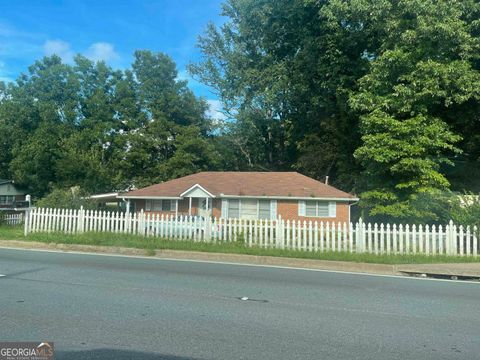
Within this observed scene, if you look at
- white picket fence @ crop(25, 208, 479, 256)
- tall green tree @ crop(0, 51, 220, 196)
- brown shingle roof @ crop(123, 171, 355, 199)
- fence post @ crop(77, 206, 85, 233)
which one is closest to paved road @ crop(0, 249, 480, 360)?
white picket fence @ crop(25, 208, 479, 256)

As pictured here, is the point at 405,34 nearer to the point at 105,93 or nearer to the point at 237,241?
the point at 237,241

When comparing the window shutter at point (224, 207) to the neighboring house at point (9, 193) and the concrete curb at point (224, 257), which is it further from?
the neighboring house at point (9, 193)

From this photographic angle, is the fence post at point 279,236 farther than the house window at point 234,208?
No

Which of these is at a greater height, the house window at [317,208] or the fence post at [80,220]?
the house window at [317,208]

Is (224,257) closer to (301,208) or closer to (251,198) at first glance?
(301,208)

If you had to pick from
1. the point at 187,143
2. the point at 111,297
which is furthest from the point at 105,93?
the point at 111,297

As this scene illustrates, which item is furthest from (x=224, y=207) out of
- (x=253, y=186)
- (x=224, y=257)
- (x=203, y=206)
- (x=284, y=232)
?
(x=224, y=257)

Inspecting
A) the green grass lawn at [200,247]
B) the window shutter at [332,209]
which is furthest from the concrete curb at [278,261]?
the window shutter at [332,209]

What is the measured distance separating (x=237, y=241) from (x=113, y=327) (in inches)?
385

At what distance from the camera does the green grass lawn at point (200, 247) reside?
12203 mm

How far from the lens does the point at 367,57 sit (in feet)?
91.3

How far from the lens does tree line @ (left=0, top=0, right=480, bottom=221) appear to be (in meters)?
A: 19.3

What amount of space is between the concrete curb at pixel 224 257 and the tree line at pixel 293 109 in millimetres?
8695

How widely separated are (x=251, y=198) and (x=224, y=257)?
1208 cm
